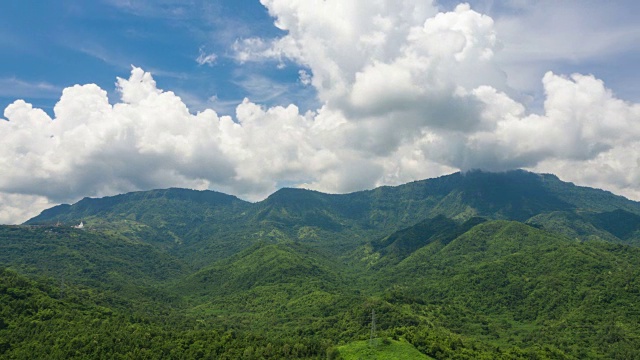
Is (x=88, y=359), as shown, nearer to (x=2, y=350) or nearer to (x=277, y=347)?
(x=2, y=350)

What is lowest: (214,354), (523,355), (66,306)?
(523,355)

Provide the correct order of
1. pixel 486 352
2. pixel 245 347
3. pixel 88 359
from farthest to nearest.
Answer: pixel 486 352, pixel 245 347, pixel 88 359

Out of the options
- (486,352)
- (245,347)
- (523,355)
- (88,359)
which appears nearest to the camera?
(88,359)

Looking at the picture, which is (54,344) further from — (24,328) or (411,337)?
(411,337)

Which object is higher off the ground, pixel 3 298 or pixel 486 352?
pixel 3 298

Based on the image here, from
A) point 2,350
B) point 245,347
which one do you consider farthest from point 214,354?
point 2,350

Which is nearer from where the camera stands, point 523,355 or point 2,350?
point 2,350

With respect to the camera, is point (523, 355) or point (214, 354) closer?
point (214, 354)

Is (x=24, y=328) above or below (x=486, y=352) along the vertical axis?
above

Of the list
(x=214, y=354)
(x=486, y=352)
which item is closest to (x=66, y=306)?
(x=214, y=354)
